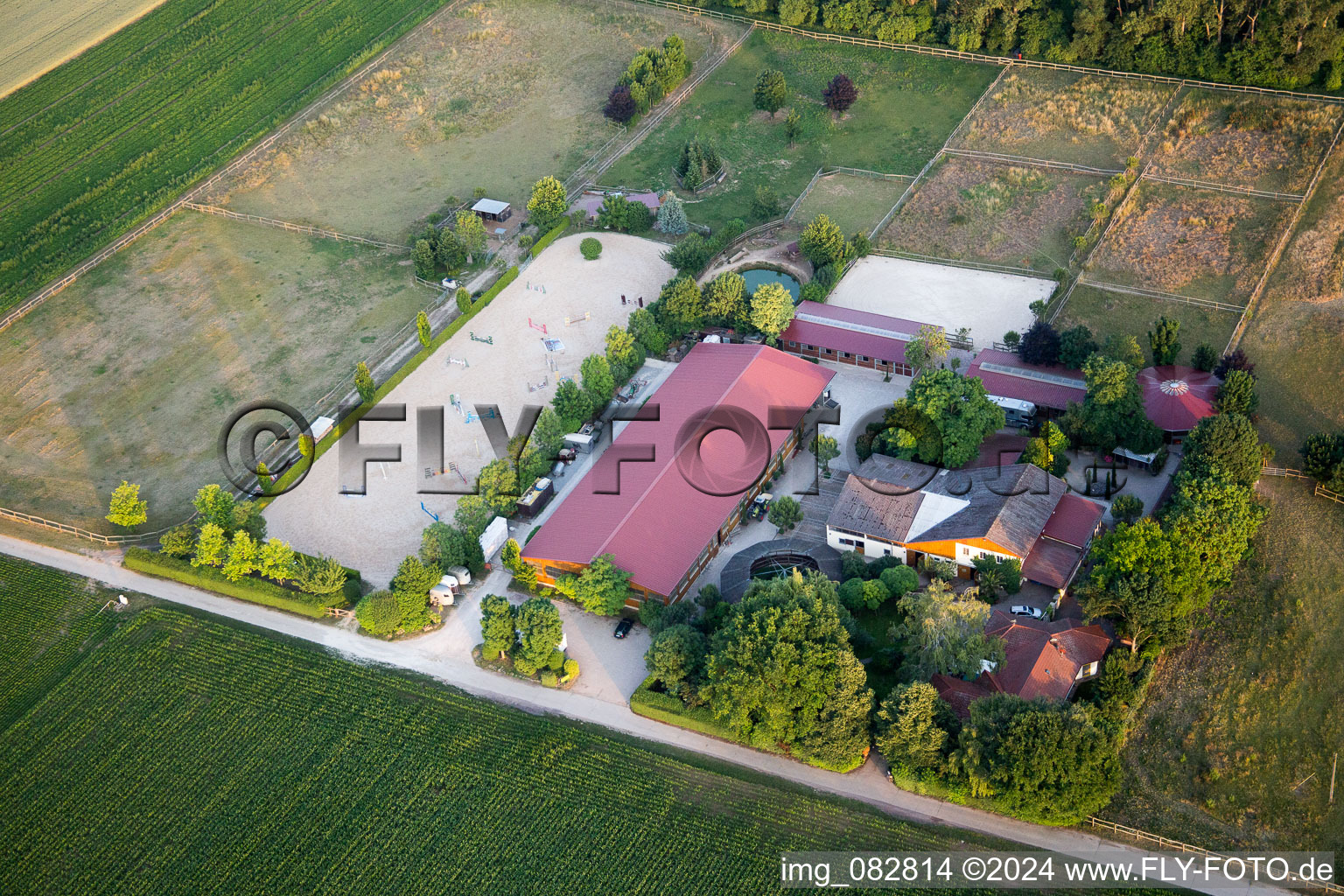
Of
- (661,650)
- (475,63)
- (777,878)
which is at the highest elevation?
(475,63)

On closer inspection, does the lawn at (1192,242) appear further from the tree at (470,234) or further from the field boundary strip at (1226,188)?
the tree at (470,234)

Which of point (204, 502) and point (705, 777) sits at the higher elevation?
point (204, 502)

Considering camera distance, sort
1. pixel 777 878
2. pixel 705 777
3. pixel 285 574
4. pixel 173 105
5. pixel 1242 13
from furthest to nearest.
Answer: pixel 173 105
pixel 1242 13
pixel 285 574
pixel 705 777
pixel 777 878

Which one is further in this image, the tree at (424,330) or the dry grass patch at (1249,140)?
the dry grass patch at (1249,140)

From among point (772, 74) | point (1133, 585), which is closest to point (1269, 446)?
point (1133, 585)

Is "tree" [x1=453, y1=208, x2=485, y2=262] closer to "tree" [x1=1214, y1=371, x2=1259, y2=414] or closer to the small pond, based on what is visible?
the small pond

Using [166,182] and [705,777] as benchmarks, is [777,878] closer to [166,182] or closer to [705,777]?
[705,777]

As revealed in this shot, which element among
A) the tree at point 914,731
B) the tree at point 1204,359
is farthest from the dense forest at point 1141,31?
the tree at point 914,731
